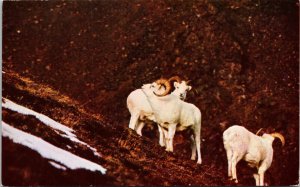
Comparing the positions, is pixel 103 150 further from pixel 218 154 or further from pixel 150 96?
pixel 218 154

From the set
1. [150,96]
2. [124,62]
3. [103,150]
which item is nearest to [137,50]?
[124,62]

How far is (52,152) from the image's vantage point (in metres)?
9.02

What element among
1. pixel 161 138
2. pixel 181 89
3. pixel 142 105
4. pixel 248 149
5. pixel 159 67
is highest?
pixel 159 67

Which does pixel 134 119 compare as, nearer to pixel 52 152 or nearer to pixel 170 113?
pixel 170 113

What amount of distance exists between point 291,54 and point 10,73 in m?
3.98

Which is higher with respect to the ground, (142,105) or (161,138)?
(142,105)

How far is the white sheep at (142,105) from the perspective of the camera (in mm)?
9812

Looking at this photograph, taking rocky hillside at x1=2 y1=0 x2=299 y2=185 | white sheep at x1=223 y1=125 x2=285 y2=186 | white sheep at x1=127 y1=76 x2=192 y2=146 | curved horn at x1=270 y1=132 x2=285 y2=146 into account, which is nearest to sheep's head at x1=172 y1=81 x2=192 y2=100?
white sheep at x1=127 y1=76 x2=192 y2=146

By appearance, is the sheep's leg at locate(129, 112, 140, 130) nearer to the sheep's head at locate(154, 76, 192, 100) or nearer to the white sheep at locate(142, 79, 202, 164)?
the white sheep at locate(142, 79, 202, 164)

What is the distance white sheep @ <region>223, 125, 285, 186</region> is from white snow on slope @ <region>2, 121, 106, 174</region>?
180 cm

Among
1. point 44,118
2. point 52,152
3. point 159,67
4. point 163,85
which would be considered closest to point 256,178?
point 163,85

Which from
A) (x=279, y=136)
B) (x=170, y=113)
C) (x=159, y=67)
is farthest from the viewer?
(x=159, y=67)

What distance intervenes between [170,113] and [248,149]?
1191 millimetres

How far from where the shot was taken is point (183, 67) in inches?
411
